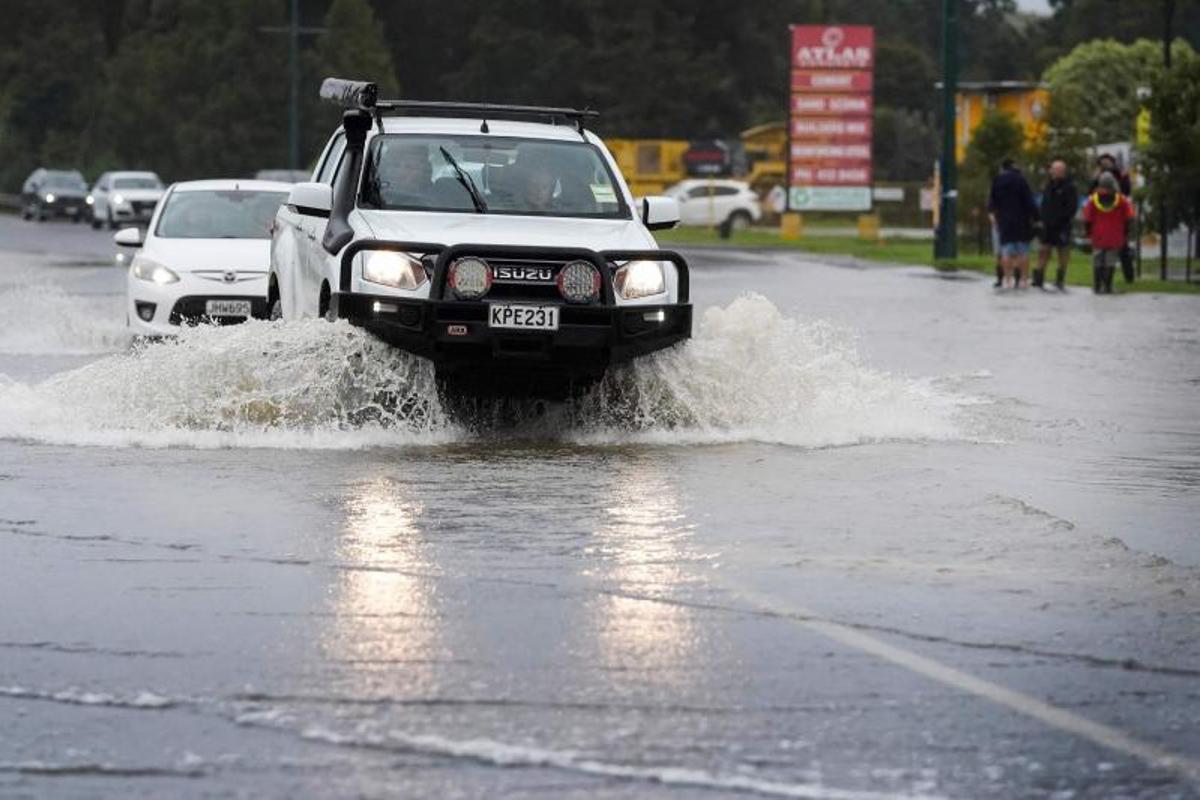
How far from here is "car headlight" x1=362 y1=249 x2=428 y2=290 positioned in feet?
45.5

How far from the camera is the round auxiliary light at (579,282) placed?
45.5 feet

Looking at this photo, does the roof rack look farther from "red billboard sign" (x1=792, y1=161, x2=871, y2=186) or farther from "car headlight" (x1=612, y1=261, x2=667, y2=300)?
"red billboard sign" (x1=792, y1=161, x2=871, y2=186)

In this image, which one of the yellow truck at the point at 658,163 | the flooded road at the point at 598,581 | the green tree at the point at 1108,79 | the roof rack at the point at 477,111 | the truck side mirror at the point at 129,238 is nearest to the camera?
the flooded road at the point at 598,581

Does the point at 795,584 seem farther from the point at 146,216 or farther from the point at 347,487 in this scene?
the point at 146,216

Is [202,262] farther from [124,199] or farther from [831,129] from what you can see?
[124,199]

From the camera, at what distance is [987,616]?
27.7 feet

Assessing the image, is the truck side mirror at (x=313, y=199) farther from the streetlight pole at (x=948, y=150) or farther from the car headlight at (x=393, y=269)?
the streetlight pole at (x=948, y=150)

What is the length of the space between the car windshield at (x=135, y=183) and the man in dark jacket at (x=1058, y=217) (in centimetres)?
3968

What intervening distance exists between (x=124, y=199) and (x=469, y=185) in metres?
56.0

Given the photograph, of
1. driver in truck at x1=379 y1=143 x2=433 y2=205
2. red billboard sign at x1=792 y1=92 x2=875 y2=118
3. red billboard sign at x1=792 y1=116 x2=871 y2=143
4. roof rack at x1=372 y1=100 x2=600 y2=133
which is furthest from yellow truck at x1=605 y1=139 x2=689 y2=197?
driver in truck at x1=379 y1=143 x2=433 y2=205

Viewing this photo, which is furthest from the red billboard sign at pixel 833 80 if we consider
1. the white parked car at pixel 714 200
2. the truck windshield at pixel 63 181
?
the truck windshield at pixel 63 181

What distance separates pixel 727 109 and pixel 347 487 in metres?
94.3

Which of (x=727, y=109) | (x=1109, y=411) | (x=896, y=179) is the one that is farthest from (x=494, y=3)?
(x=1109, y=411)

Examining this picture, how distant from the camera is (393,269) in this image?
1391 cm
